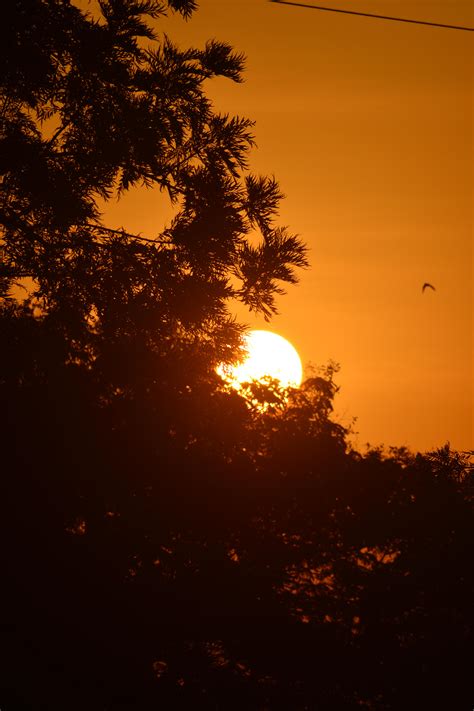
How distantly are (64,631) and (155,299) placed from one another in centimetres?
721

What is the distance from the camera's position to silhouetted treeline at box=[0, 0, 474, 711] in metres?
6.39

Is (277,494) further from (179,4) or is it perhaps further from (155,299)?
(179,4)

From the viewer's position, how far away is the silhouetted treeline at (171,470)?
6395mm

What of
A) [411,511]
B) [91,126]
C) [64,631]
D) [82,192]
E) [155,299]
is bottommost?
[64,631]

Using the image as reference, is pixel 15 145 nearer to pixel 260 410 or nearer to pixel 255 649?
pixel 255 649

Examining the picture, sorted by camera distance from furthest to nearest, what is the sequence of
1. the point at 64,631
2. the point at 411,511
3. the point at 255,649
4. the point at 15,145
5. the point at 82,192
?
the point at 411,511 < the point at 255,649 < the point at 64,631 < the point at 82,192 < the point at 15,145

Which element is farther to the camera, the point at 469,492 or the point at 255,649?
the point at 255,649

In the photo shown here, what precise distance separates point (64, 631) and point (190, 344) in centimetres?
669

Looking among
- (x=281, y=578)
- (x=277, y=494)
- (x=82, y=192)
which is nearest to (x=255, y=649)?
(x=281, y=578)

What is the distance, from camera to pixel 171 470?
45.7 ft

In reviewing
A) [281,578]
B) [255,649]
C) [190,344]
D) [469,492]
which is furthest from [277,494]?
[469,492]

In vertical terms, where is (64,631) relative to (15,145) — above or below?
below

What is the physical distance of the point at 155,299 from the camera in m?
6.55

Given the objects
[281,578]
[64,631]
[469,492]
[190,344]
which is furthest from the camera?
[281,578]
